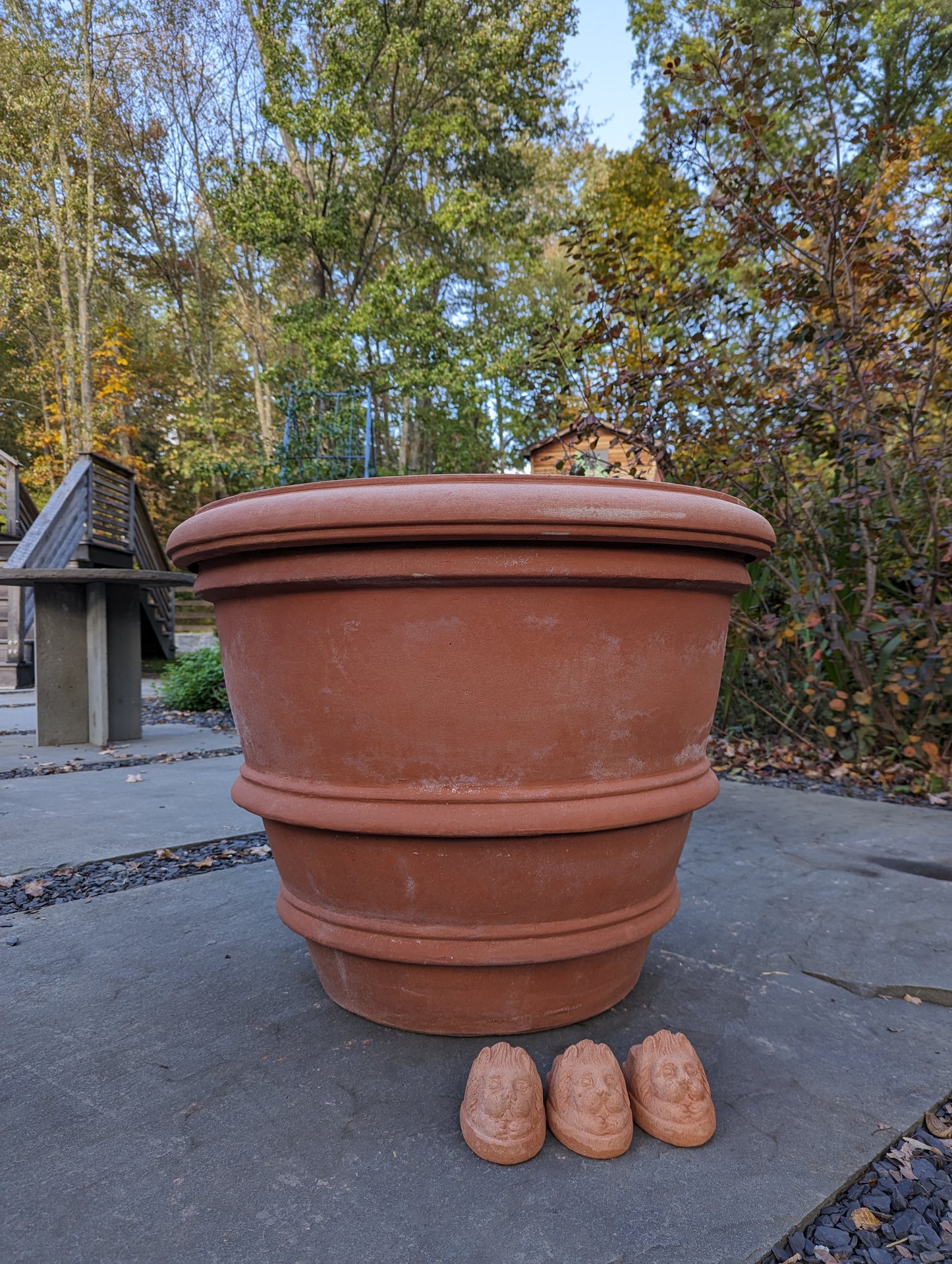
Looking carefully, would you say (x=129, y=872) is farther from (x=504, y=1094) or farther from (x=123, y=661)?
(x=123, y=661)

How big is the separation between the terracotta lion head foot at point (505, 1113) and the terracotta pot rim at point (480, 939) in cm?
16

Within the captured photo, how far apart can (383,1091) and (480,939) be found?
0.25m

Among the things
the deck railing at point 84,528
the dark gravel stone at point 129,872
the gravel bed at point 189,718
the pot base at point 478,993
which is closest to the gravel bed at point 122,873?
the dark gravel stone at point 129,872

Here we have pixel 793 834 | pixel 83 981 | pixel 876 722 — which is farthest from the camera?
pixel 876 722

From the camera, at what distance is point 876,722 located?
11.2 ft

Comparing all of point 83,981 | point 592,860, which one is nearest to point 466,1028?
point 592,860

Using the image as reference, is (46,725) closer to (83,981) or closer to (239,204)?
(83,981)

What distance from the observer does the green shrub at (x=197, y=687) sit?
21.0 ft

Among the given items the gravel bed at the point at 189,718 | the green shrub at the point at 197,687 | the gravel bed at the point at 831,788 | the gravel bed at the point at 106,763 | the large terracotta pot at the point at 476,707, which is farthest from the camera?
the green shrub at the point at 197,687

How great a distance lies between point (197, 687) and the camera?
6375 mm

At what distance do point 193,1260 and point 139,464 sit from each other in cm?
1706

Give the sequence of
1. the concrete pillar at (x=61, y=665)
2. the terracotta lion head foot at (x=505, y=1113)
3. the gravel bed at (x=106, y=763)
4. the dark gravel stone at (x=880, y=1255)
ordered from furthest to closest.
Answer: the concrete pillar at (x=61, y=665), the gravel bed at (x=106, y=763), the terracotta lion head foot at (x=505, y=1113), the dark gravel stone at (x=880, y=1255)

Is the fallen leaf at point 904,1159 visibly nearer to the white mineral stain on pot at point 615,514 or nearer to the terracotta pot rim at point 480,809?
the terracotta pot rim at point 480,809

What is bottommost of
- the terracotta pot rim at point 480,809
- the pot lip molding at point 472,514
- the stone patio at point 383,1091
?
the stone patio at point 383,1091
